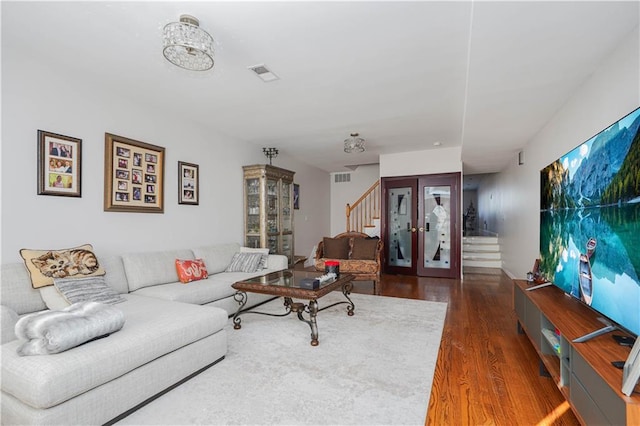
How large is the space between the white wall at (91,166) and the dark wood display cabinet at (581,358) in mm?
3951

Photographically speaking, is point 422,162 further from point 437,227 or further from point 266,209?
point 266,209

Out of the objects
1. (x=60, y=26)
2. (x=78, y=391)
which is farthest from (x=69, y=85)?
(x=78, y=391)

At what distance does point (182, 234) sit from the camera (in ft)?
13.6

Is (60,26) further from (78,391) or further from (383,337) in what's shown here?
(383,337)

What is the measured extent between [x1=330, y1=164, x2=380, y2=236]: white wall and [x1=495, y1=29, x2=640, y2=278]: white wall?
122 inches

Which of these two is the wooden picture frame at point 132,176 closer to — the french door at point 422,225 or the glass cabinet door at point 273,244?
the glass cabinet door at point 273,244

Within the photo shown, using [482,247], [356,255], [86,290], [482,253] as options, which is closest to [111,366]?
[86,290]

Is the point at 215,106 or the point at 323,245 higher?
the point at 215,106

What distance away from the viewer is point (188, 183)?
4.23 metres

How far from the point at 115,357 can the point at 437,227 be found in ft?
18.2

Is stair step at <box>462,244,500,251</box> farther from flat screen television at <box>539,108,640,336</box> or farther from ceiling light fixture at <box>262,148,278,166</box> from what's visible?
flat screen television at <box>539,108,640,336</box>

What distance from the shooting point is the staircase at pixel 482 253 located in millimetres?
7055

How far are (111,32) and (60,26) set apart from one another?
346mm

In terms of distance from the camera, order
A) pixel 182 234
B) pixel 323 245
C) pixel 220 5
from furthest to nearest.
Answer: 1. pixel 323 245
2. pixel 182 234
3. pixel 220 5
